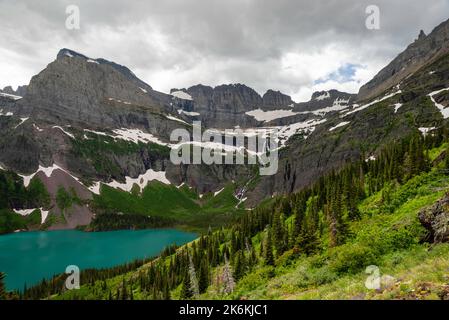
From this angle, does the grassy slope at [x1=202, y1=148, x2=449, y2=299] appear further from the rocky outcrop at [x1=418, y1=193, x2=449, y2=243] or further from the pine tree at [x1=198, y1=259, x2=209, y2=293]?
the pine tree at [x1=198, y1=259, x2=209, y2=293]

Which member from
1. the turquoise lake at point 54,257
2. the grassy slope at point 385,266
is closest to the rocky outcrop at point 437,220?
the grassy slope at point 385,266

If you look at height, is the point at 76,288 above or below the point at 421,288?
below

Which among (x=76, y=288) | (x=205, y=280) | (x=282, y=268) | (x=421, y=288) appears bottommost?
(x=76, y=288)

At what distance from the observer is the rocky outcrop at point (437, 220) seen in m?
22.4

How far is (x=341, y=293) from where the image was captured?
19172mm

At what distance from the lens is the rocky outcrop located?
22.4 metres

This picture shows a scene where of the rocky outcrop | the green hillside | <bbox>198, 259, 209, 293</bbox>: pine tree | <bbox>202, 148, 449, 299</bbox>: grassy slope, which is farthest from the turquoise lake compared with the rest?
the rocky outcrop

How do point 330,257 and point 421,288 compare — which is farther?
point 330,257

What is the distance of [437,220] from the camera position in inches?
937

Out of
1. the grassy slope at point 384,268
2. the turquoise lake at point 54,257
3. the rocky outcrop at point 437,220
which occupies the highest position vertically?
the rocky outcrop at point 437,220

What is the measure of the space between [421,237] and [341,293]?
1022 centimetres

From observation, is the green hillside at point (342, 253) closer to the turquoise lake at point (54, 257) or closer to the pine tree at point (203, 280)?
the pine tree at point (203, 280)
